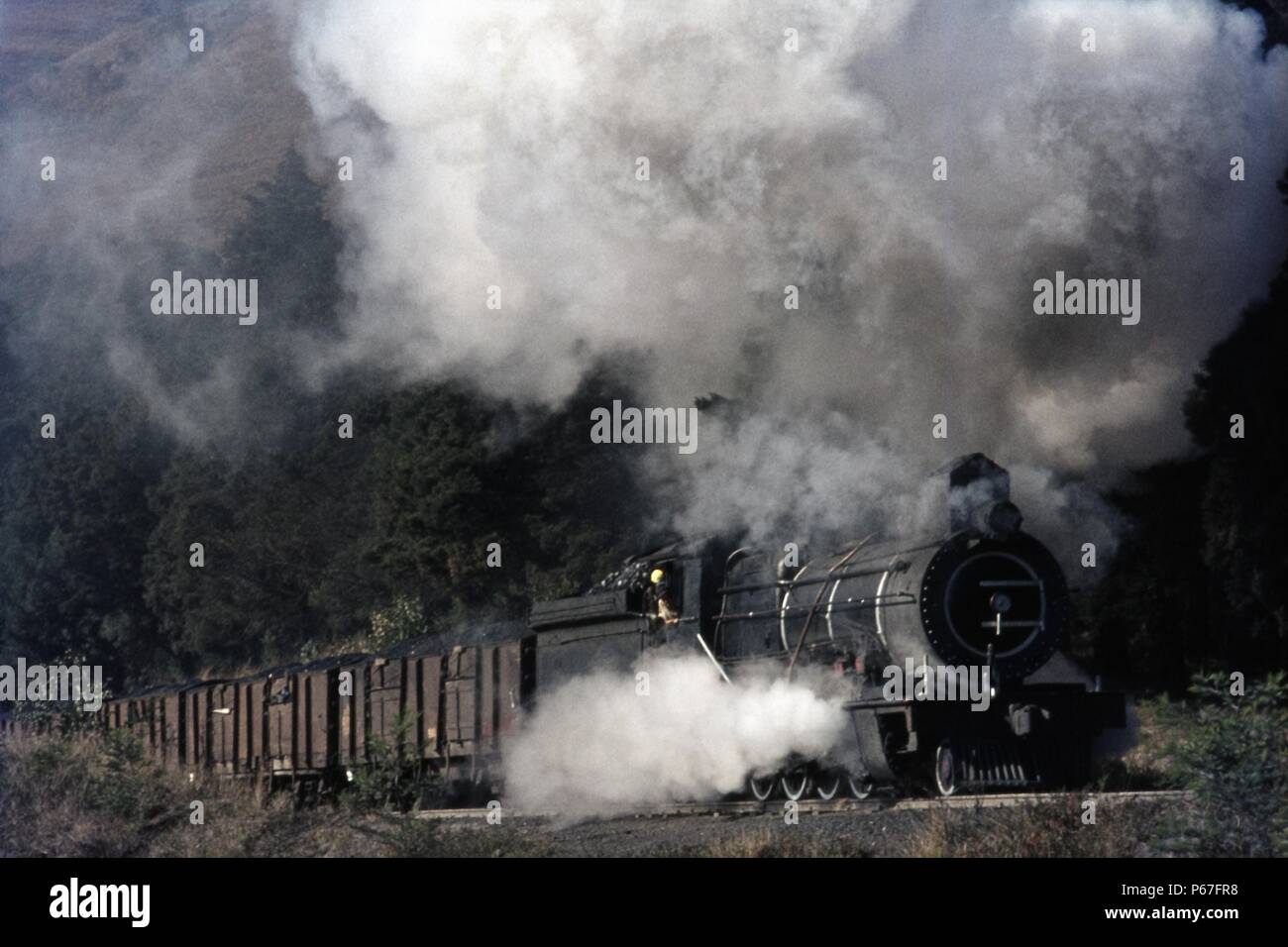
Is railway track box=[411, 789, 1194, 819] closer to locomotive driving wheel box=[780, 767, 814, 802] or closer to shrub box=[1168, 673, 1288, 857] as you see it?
locomotive driving wheel box=[780, 767, 814, 802]

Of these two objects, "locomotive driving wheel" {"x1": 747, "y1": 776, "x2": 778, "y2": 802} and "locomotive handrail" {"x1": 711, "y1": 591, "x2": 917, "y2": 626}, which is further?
"locomotive driving wheel" {"x1": 747, "y1": 776, "x2": 778, "y2": 802}

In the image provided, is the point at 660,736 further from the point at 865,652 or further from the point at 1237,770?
the point at 1237,770

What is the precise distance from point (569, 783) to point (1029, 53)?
7.95 m

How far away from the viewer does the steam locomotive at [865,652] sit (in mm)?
11805

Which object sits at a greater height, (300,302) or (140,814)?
(300,302)

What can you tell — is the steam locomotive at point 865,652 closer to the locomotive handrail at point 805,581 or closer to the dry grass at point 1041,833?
the locomotive handrail at point 805,581

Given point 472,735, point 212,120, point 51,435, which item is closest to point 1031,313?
point 472,735

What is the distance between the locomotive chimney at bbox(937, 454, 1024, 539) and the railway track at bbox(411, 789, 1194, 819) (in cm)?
198

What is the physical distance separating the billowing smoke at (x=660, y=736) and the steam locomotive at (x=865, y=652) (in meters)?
→ 0.17

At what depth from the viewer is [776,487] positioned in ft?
47.0

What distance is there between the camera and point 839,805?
1245cm

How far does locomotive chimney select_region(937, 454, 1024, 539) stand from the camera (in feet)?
38.9

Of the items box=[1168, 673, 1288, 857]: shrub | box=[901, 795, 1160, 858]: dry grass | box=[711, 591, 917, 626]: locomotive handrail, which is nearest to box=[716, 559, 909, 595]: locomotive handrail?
box=[711, 591, 917, 626]: locomotive handrail
